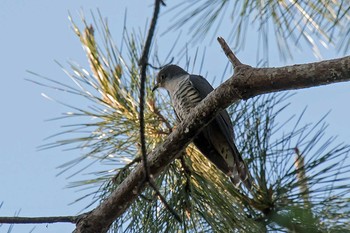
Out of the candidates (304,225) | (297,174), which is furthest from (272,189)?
(304,225)

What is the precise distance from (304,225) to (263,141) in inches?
20.4

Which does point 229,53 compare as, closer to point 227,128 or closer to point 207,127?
point 227,128

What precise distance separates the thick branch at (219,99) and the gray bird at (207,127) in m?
0.33

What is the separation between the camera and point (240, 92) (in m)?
2.22

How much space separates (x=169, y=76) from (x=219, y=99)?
1.46m

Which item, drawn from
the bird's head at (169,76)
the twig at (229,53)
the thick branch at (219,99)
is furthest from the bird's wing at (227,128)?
the twig at (229,53)

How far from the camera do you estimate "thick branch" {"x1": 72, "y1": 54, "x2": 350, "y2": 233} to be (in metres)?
2.09

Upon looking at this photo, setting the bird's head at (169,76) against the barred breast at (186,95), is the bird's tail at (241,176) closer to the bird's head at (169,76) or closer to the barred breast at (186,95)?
the barred breast at (186,95)

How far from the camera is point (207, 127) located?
321 cm

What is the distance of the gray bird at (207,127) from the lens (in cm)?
271

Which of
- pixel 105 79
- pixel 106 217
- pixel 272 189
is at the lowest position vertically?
pixel 106 217

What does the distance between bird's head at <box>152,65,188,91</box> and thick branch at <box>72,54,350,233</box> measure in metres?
1.04

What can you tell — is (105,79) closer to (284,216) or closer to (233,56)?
(233,56)

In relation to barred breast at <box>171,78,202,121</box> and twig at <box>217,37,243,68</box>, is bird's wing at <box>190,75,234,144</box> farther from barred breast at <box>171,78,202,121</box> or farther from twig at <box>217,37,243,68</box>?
twig at <box>217,37,243,68</box>
